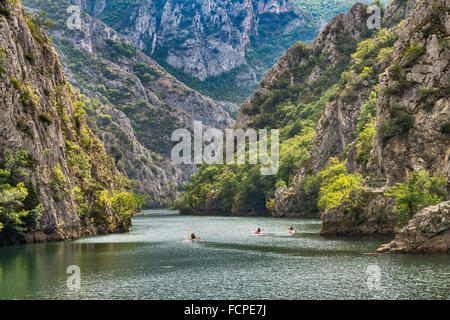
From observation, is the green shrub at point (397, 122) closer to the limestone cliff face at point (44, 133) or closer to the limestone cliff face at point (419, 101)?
the limestone cliff face at point (419, 101)

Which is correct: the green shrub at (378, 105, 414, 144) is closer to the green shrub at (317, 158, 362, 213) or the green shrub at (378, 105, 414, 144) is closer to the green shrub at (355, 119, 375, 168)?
the green shrub at (317, 158, 362, 213)

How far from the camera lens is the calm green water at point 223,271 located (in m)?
41.8

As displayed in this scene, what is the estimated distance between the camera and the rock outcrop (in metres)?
57.7

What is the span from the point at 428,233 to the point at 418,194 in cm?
1004

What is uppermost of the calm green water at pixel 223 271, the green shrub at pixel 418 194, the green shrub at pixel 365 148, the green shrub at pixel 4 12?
the green shrub at pixel 4 12

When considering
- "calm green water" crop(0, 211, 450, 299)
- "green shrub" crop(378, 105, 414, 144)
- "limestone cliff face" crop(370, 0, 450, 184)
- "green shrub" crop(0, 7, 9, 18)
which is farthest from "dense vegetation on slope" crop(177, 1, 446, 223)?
"green shrub" crop(0, 7, 9, 18)

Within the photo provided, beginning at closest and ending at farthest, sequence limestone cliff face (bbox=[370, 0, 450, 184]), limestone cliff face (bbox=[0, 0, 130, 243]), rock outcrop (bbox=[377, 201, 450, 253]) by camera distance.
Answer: rock outcrop (bbox=[377, 201, 450, 253])
limestone cliff face (bbox=[0, 0, 130, 243])
limestone cliff face (bbox=[370, 0, 450, 184])

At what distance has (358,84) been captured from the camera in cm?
15550

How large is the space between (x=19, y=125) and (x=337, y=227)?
2120 inches

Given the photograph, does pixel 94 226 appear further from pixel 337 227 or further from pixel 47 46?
pixel 337 227

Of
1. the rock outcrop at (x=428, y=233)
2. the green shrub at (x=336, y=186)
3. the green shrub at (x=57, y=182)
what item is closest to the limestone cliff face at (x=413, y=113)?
the green shrub at (x=336, y=186)

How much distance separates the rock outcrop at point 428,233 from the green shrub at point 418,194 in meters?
7.65

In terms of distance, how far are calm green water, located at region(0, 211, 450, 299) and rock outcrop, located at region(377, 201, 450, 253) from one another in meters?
2.47

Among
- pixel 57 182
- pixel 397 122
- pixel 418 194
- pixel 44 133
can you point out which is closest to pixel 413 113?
pixel 397 122
